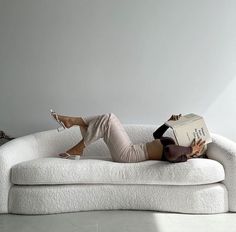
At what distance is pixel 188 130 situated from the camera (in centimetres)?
342

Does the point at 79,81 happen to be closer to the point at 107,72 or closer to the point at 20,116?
the point at 107,72

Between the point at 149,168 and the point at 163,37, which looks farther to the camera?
the point at 163,37

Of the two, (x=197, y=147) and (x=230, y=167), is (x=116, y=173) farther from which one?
(x=230, y=167)

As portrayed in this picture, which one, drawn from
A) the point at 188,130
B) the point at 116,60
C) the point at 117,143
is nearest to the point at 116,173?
the point at 117,143

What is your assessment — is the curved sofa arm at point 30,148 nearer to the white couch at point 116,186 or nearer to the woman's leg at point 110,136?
the white couch at point 116,186

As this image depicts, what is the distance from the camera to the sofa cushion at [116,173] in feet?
10.6

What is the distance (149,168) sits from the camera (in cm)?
328

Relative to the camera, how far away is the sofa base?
3242 mm

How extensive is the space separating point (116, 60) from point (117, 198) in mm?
1580

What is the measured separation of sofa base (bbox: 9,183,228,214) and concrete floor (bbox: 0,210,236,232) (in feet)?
0.17

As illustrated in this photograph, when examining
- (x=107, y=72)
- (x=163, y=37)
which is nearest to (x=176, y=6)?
(x=163, y=37)

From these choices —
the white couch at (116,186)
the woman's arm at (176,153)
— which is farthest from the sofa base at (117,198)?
the woman's arm at (176,153)

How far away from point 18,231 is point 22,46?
2073 millimetres

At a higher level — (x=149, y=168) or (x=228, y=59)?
(x=228, y=59)
